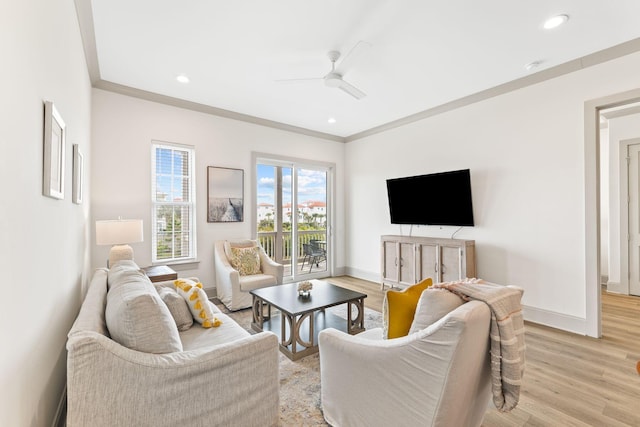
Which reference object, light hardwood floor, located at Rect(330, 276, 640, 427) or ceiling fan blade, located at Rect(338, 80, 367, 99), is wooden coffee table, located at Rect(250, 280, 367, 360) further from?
ceiling fan blade, located at Rect(338, 80, 367, 99)

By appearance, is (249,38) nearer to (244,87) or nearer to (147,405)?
(244,87)

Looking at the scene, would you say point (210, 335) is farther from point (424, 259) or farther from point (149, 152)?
point (424, 259)

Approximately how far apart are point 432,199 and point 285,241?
104 inches

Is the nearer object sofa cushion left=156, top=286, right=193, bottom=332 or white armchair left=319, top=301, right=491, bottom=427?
white armchair left=319, top=301, right=491, bottom=427

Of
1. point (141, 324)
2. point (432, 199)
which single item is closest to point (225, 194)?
point (432, 199)

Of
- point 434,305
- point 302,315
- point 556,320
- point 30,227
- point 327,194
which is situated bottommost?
point 556,320

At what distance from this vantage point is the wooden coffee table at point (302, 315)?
2541 mm

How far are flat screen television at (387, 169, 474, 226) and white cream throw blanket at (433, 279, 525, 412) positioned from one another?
279cm

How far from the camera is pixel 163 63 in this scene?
3066 millimetres

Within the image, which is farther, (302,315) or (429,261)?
(429,261)

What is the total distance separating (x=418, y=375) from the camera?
1.28 m

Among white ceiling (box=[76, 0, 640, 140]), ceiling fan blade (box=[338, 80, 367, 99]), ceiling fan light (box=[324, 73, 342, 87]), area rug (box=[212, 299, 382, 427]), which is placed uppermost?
white ceiling (box=[76, 0, 640, 140])

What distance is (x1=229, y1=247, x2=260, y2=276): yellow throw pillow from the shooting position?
13.3ft

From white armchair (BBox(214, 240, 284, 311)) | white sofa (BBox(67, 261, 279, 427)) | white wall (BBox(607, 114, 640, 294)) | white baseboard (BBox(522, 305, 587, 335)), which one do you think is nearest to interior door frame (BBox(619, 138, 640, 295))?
white wall (BBox(607, 114, 640, 294))
